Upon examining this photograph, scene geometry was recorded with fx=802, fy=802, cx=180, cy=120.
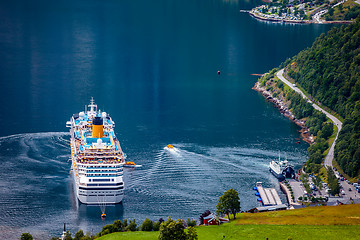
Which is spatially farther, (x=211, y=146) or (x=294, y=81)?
(x=294, y=81)

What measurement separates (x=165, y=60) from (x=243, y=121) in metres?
49.7

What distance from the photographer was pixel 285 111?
13788cm

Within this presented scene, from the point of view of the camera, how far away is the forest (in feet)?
362

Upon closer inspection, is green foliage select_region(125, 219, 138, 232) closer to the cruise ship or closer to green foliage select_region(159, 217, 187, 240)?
the cruise ship

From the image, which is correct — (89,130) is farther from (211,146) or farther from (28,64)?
(28,64)

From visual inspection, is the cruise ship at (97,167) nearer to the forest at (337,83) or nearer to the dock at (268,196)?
the dock at (268,196)

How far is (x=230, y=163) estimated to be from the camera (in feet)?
360

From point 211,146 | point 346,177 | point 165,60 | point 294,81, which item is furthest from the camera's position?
point 165,60

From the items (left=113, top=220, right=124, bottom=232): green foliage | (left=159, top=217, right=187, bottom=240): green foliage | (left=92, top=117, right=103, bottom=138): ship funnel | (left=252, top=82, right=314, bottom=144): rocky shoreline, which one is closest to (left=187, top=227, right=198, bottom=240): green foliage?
(left=159, top=217, right=187, bottom=240): green foliage

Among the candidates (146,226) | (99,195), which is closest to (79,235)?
(146,226)

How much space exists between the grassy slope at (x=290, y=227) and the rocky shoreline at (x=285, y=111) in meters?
33.5

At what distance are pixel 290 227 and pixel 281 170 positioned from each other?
21.9m

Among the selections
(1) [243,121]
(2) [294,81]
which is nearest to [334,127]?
(1) [243,121]

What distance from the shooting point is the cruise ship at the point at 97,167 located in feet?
319
